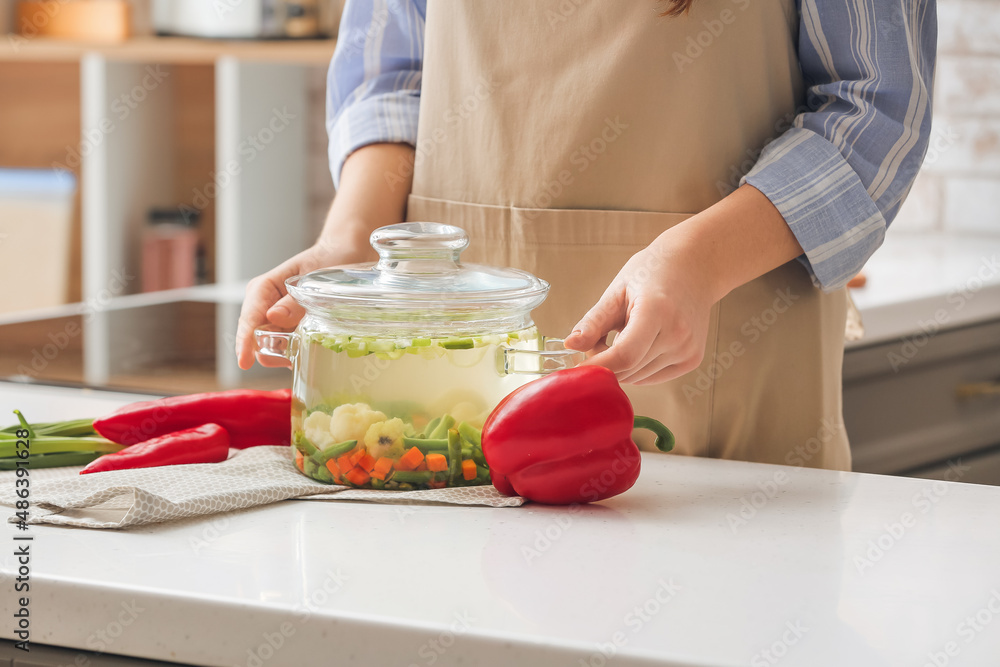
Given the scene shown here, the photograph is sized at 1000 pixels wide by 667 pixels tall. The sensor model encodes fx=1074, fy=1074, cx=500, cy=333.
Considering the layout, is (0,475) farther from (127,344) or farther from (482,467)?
(127,344)

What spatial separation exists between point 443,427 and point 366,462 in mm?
58

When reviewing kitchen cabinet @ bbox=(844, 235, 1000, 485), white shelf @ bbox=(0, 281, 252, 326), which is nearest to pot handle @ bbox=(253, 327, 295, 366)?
white shelf @ bbox=(0, 281, 252, 326)

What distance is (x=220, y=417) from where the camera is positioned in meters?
0.84

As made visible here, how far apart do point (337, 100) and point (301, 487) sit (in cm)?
57

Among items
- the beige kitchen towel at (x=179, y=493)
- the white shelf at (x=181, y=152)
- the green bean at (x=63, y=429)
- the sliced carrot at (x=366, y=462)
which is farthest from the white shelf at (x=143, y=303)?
the sliced carrot at (x=366, y=462)

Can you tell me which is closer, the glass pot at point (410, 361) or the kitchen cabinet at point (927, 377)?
the glass pot at point (410, 361)

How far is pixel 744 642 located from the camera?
0.49 metres

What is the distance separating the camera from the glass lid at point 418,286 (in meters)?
0.68

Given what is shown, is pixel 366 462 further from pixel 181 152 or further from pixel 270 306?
pixel 181 152

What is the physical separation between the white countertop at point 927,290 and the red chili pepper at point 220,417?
0.90m

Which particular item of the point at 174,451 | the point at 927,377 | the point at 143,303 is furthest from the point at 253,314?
the point at 927,377

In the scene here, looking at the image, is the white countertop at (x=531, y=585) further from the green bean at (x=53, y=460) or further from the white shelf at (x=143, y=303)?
the white shelf at (x=143, y=303)

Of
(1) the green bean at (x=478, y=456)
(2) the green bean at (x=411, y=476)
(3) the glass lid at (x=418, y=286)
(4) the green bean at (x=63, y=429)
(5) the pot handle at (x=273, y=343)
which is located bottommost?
(2) the green bean at (x=411, y=476)

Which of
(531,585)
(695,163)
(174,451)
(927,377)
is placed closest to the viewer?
(531,585)
